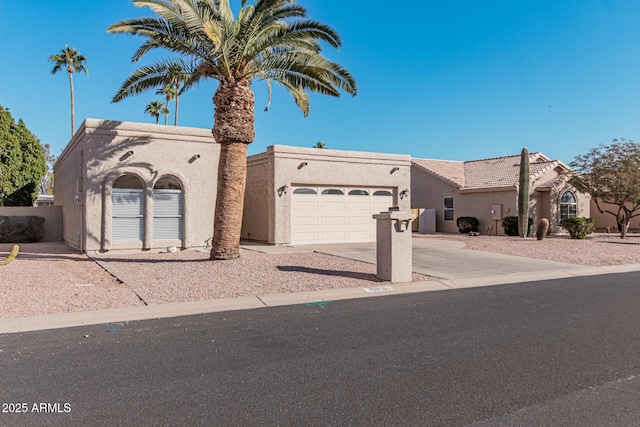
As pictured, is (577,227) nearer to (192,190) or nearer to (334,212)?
(334,212)

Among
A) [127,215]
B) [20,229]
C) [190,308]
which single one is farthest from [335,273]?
[20,229]

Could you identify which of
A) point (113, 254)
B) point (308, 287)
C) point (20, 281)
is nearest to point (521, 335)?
point (308, 287)

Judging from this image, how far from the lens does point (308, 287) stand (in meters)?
9.11

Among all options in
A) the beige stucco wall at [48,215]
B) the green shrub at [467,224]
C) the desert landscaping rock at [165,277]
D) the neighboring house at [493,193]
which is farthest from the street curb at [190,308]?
the neighboring house at [493,193]

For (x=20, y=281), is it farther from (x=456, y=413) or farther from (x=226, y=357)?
(x=456, y=413)

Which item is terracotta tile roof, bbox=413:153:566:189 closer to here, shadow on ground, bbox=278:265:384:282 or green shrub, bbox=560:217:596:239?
green shrub, bbox=560:217:596:239

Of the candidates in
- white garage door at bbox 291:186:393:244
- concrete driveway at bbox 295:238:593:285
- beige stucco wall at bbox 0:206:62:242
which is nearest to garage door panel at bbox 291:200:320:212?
white garage door at bbox 291:186:393:244

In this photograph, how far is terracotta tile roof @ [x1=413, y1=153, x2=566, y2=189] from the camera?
2658 centimetres

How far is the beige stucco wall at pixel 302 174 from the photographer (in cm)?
1811

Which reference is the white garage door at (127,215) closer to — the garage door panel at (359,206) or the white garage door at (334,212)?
the white garage door at (334,212)

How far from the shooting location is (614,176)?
23281 mm

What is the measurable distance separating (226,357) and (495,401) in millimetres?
2803

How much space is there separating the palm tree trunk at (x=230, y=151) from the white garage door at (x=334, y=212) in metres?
6.37

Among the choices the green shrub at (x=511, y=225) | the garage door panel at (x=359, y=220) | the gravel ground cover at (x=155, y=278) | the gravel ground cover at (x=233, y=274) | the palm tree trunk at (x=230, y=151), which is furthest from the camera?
the green shrub at (x=511, y=225)
